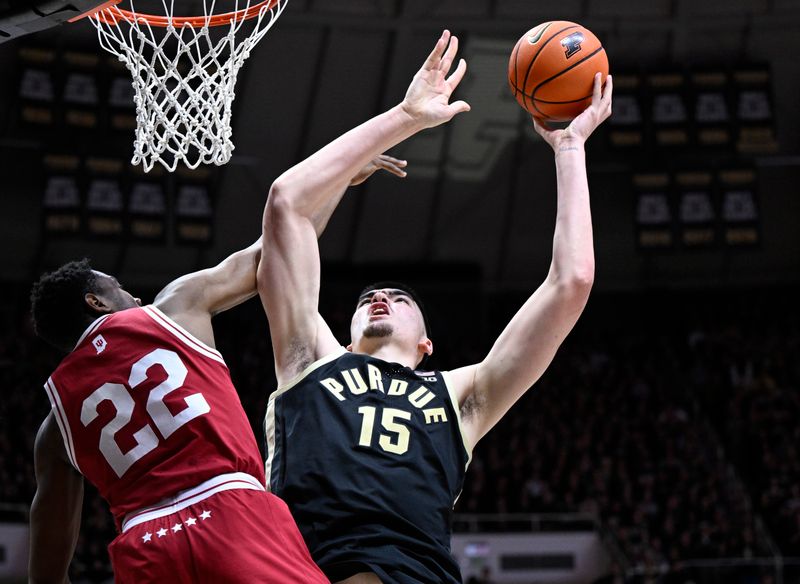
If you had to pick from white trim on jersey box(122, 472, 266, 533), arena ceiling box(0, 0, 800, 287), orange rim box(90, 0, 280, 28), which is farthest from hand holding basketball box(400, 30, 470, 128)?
arena ceiling box(0, 0, 800, 287)

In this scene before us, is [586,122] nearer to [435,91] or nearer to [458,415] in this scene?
[435,91]


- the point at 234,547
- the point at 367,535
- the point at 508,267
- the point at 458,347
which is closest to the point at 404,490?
the point at 367,535

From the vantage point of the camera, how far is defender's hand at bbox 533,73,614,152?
3.40m

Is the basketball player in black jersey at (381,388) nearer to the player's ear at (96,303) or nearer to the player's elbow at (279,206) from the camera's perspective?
the player's elbow at (279,206)

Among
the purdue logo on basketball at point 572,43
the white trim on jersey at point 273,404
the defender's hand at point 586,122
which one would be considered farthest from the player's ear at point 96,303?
the purdue logo on basketball at point 572,43

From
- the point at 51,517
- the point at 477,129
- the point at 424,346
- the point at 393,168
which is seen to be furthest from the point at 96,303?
the point at 477,129

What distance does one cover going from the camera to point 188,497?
A: 2984mm

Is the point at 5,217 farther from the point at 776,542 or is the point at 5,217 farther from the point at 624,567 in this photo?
the point at 776,542

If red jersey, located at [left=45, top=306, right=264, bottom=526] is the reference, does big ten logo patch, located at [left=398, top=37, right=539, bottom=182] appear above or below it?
above

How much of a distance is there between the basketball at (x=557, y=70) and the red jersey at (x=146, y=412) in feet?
A: 4.70

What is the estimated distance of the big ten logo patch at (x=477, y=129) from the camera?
1817cm

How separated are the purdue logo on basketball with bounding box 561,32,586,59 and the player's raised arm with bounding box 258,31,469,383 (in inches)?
29.3

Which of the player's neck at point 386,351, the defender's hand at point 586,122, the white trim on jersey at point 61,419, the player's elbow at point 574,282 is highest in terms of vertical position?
the defender's hand at point 586,122

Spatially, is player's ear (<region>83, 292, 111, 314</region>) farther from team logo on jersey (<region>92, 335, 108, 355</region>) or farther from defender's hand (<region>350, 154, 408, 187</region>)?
defender's hand (<region>350, 154, 408, 187</region>)
